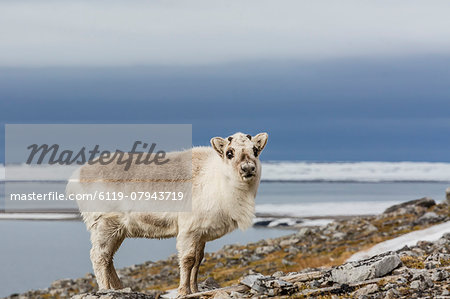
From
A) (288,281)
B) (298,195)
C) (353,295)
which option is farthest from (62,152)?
(298,195)

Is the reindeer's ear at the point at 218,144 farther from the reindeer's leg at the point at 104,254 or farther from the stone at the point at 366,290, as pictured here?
the stone at the point at 366,290

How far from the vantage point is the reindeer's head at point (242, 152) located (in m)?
18.6

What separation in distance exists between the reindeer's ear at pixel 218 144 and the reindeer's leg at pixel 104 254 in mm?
4145

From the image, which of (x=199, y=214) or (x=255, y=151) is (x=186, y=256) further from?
(x=255, y=151)

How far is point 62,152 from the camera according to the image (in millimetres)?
24266

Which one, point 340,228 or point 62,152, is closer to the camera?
point 62,152

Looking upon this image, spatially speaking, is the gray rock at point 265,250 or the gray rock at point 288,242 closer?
the gray rock at point 265,250

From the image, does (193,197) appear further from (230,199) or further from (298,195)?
(298,195)

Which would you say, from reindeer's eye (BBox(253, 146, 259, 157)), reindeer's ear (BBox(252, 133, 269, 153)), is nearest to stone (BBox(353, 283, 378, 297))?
reindeer's eye (BBox(253, 146, 259, 157))

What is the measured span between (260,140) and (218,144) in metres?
1.06

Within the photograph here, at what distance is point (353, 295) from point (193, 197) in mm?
5071

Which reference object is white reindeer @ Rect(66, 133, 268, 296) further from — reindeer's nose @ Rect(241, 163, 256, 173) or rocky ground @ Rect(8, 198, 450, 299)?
rocky ground @ Rect(8, 198, 450, 299)

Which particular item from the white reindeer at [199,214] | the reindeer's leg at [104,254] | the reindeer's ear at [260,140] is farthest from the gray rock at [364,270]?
the reindeer's leg at [104,254]

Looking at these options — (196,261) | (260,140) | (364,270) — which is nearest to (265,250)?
(196,261)
